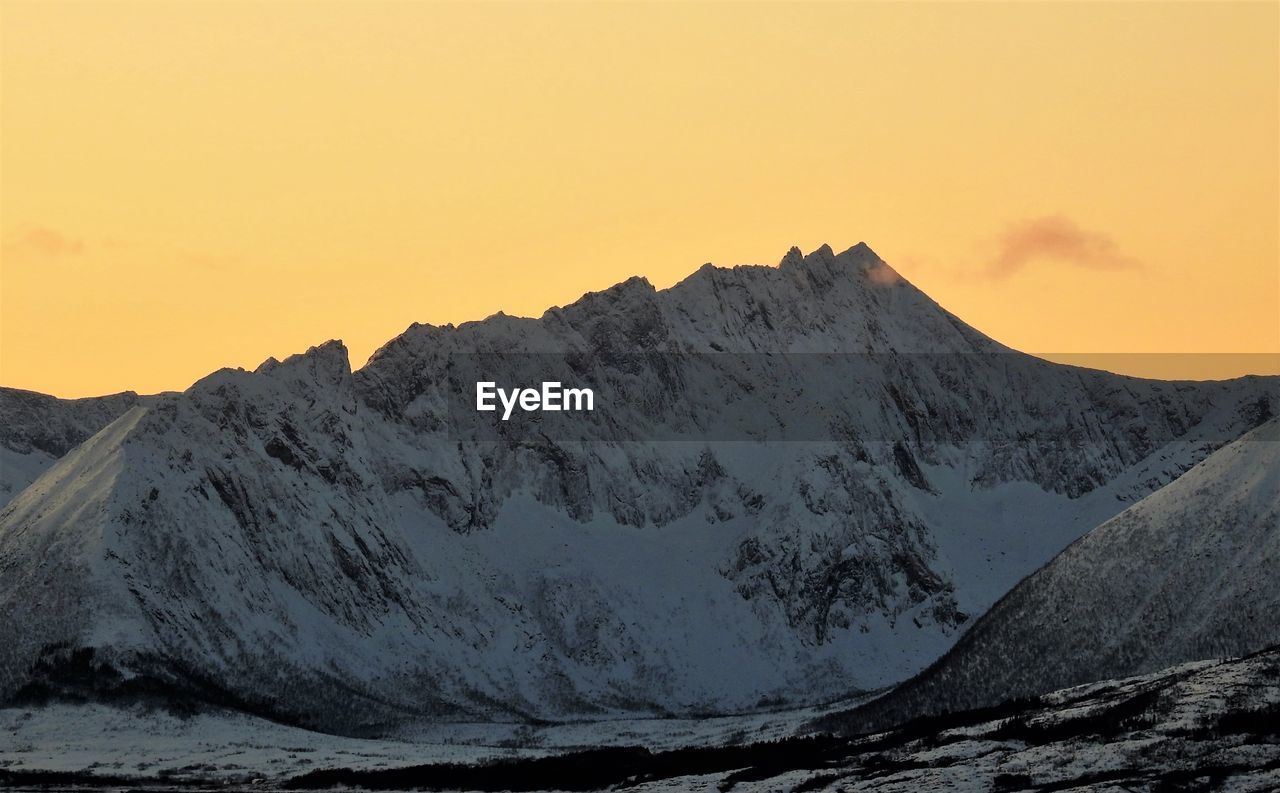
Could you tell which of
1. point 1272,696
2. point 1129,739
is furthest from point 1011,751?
point 1272,696

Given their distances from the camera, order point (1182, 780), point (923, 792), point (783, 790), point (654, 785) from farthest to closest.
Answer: point (654, 785) < point (783, 790) < point (923, 792) < point (1182, 780)

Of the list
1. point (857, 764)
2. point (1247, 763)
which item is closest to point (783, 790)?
point (857, 764)

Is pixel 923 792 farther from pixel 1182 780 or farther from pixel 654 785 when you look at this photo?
pixel 654 785

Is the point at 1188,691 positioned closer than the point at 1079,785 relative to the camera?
No

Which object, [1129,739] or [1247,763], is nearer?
[1247,763]

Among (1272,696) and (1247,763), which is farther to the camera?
(1272,696)

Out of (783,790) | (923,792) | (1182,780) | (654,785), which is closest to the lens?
(1182,780)

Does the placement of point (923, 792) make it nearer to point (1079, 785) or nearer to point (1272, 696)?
point (1079, 785)

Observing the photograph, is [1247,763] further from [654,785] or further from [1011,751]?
[654,785]
